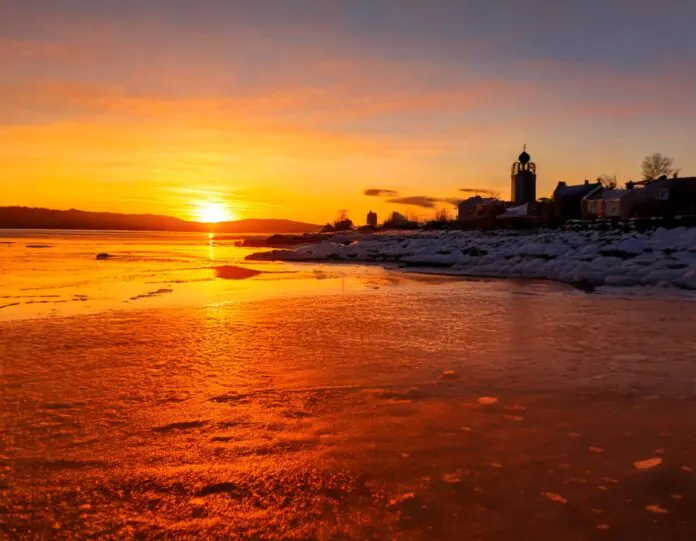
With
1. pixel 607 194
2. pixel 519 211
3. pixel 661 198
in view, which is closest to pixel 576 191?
pixel 607 194

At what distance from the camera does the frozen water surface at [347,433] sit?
2.14 metres

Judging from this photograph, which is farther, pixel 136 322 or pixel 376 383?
pixel 136 322

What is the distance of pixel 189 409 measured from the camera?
339 centimetres

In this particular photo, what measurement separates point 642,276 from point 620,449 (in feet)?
33.8

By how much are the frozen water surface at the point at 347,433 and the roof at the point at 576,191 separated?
6480cm

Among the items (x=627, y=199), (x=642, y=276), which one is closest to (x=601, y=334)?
(x=642, y=276)

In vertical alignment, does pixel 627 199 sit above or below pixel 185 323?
above

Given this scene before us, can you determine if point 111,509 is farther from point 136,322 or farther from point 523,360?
point 136,322

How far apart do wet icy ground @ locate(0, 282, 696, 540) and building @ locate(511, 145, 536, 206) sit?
8735 cm

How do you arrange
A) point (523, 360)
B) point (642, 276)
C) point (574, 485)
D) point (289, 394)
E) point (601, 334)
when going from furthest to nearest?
point (642, 276), point (601, 334), point (523, 360), point (289, 394), point (574, 485)

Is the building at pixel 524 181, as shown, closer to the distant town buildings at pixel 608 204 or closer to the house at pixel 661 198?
the distant town buildings at pixel 608 204

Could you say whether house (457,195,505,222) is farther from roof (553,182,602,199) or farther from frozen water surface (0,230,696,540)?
frozen water surface (0,230,696,540)

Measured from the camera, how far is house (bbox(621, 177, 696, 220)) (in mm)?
49531

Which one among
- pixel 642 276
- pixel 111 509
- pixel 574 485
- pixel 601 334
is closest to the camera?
pixel 111 509
